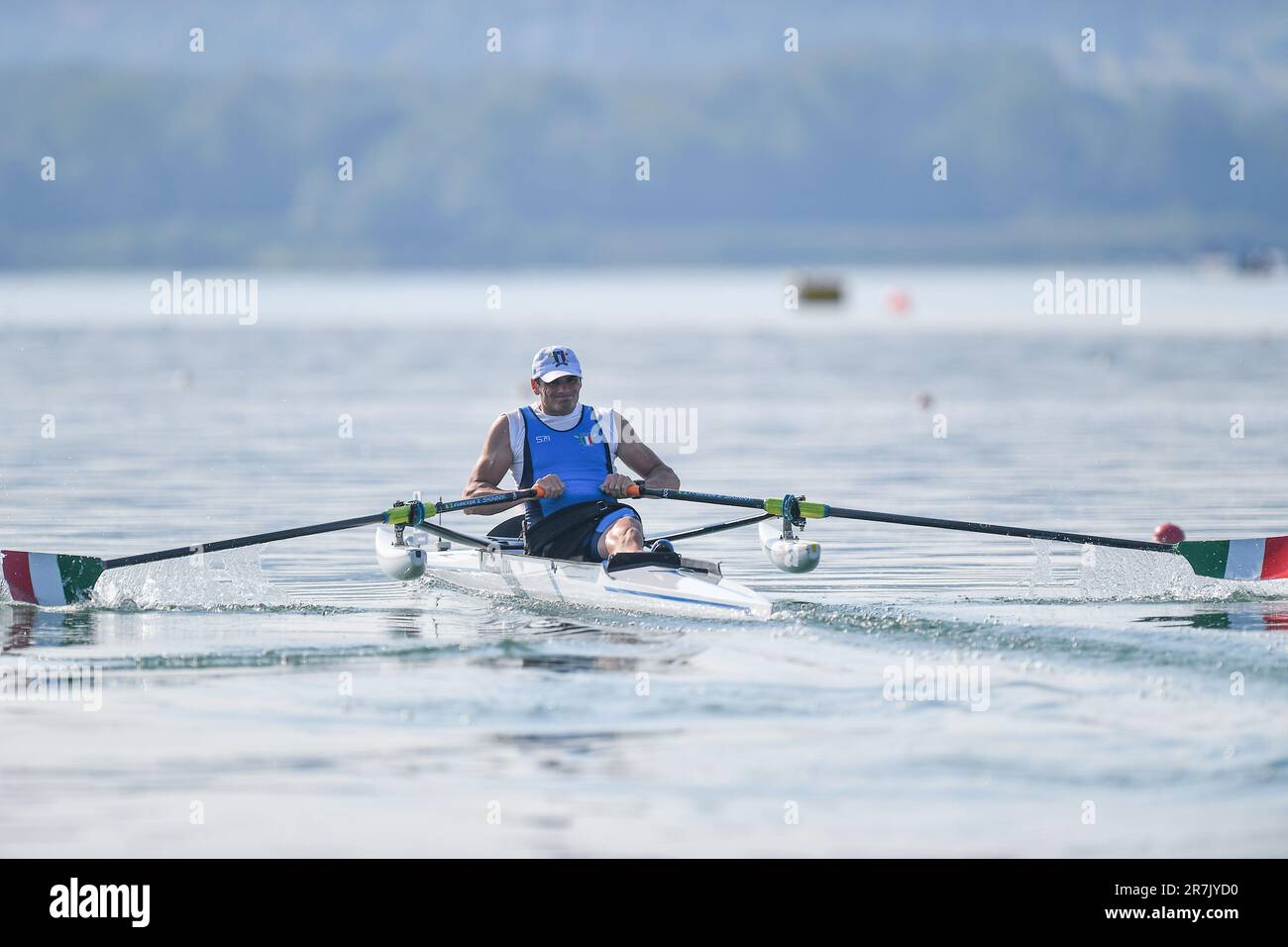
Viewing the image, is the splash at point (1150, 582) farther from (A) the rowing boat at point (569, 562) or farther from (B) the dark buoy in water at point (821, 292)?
(B) the dark buoy in water at point (821, 292)

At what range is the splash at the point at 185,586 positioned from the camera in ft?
48.9

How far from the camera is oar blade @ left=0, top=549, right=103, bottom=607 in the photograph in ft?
48.2

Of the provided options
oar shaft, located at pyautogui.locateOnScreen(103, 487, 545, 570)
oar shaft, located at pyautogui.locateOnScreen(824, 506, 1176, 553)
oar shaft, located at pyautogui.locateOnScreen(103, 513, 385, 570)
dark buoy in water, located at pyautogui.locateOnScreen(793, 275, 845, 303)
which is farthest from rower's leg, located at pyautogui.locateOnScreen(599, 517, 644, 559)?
dark buoy in water, located at pyautogui.locateOnScreen(793, 275, 845, 303)

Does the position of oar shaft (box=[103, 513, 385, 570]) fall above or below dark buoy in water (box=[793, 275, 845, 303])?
below

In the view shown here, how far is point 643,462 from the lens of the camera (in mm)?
15172

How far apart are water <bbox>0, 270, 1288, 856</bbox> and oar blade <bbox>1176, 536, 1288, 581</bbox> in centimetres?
16

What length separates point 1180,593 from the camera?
575 inches

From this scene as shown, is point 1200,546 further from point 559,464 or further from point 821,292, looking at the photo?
point 821,292

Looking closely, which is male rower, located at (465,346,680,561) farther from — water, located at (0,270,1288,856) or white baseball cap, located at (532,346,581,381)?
water, located at (0,270,1288,856)

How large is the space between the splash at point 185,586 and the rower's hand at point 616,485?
2589 millimetres

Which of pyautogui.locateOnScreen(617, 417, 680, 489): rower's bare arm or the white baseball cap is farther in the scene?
pyautogui.locateOnScreen(617, 417, 680, 489): rower's bare arm
